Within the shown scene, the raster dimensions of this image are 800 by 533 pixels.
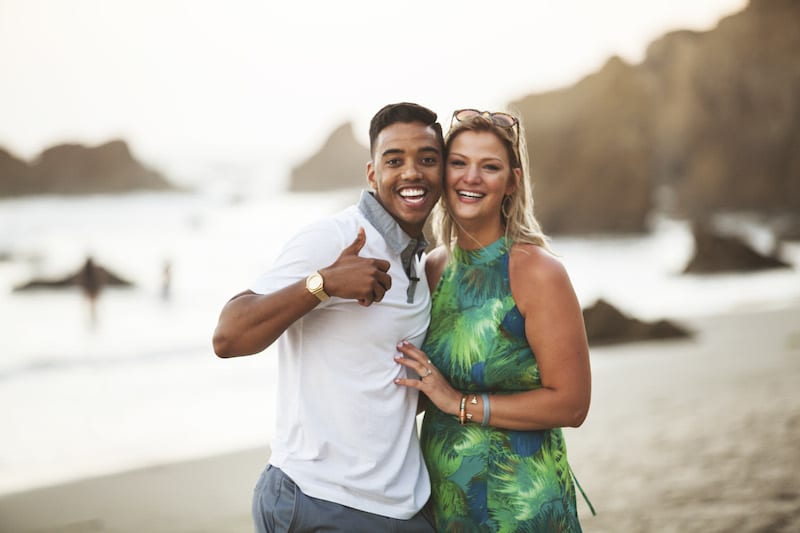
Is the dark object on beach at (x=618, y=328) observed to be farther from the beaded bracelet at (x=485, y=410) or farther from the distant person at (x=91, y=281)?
the distant person at (x=91, y=281)

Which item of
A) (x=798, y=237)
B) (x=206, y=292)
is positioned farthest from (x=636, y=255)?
(x=206, y=292)

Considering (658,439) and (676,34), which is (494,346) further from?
(676,34)

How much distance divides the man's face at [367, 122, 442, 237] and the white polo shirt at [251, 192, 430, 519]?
155 millimetres

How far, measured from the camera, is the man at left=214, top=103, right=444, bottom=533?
209cm

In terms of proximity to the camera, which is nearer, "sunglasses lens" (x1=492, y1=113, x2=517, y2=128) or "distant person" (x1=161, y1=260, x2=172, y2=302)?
"sunglasses lens" (x1=492, y1=113, x2=517, y2=128)

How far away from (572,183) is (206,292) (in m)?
21.7

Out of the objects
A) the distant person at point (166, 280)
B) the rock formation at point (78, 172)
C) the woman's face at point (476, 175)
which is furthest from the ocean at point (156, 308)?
the rock formation at point (78, 172)

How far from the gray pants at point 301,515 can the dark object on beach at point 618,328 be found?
9.25 m

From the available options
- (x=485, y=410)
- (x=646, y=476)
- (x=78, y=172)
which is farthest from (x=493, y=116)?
(x=78, y=172)

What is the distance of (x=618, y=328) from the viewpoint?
11125 mm

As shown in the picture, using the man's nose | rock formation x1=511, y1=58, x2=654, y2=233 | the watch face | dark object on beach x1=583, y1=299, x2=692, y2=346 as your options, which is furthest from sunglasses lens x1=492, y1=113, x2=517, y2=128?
rock formation x1=511, y1=58, x2=654, y2=233

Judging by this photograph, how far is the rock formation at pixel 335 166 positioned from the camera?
99.2ft

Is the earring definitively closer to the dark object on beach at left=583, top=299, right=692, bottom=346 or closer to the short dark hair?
the short dark hair

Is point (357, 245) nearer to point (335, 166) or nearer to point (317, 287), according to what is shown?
point (317, 287)
